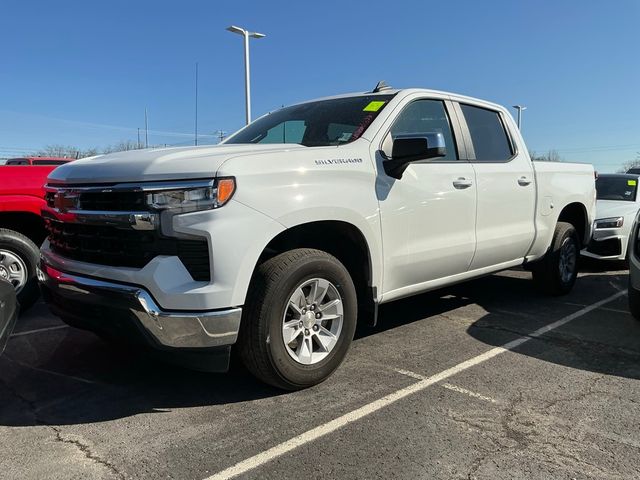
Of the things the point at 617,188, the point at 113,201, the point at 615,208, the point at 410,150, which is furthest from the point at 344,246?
the point at 617,188

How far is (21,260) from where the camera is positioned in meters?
5.39

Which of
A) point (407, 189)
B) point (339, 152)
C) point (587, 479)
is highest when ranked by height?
point (339, 152)

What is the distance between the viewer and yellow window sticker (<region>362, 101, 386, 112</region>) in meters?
4.24

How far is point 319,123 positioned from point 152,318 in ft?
7.19

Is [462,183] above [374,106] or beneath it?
beneath

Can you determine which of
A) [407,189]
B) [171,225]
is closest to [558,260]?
[407,189]

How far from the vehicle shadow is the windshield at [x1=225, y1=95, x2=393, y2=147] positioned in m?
1.79

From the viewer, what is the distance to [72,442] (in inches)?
117

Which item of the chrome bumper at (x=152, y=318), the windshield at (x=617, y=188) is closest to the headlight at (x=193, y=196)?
the chrome bumper at (x=152, y=318)

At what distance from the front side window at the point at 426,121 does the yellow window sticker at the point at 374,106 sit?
0.57 feet

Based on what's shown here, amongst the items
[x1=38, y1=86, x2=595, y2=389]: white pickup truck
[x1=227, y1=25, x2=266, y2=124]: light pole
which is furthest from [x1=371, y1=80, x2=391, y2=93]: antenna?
[x1=227, y1=25, x2=266, y2=124]: light pole

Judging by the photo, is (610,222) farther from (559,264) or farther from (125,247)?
(125,247)

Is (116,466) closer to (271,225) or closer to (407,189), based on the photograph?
(271,225)

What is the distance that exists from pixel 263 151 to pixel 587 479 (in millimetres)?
2462
